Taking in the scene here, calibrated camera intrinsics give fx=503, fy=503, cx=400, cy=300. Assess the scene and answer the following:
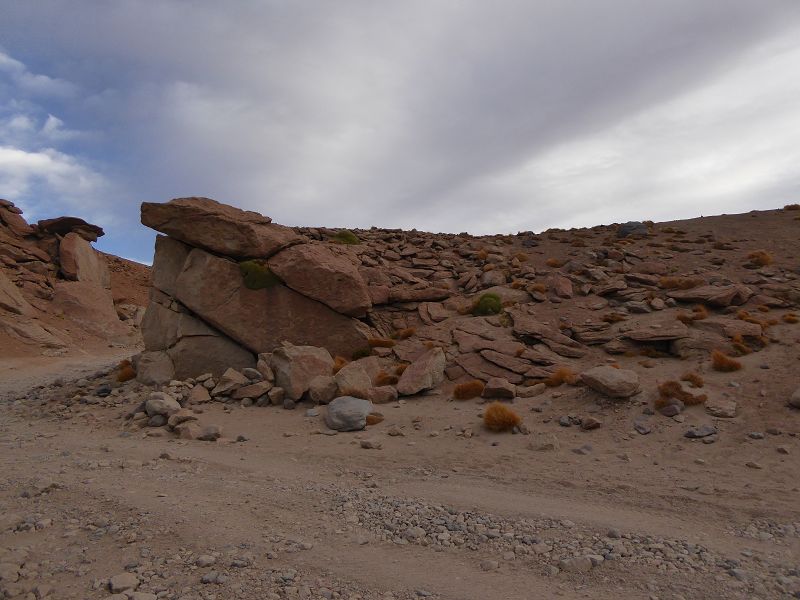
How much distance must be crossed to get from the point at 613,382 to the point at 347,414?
22.6 ft

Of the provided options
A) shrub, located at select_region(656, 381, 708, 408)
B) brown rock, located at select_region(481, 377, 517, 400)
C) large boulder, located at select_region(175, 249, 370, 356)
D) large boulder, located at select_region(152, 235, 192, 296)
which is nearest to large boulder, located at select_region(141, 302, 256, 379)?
large boulder, located at select_region(175, 249, 370, 356)

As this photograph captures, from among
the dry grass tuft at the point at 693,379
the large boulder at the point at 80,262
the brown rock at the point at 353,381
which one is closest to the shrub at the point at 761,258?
the dry grass tuft at the point at 693,379

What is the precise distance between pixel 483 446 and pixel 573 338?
29.4ft

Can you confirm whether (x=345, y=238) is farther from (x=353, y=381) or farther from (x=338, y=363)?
(x=353, y=381)

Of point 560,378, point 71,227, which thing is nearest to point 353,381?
point 560,378

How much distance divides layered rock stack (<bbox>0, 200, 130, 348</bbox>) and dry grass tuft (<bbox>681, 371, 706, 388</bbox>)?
33.4 metres

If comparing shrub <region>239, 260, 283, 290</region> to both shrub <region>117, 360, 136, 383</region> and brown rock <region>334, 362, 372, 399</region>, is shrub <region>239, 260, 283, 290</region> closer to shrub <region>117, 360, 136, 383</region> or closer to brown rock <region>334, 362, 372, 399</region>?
brown rock <region>334, 362, 372, 399</region>

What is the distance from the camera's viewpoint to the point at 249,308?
1780 cm

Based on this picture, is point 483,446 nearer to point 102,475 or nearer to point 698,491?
point 698,491

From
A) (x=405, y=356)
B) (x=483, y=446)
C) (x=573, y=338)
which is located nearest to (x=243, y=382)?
(x=405, y=356)

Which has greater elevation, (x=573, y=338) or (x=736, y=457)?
(x=573, y=338)

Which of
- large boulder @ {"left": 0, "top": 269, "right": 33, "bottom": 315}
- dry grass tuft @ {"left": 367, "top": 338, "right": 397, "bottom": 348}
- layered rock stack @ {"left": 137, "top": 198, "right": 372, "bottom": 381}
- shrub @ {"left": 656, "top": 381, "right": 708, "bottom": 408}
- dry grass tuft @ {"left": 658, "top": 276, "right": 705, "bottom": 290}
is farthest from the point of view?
large boulder @ {"left": 0, "top": 269, "right": 33, "bottom": 315}

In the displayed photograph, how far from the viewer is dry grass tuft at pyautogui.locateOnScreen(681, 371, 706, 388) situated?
13336mm

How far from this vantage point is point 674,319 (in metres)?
18.4
